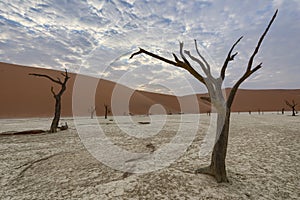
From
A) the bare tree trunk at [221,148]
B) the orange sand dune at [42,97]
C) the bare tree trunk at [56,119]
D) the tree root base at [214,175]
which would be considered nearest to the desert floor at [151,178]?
the tree root base at [214,175]

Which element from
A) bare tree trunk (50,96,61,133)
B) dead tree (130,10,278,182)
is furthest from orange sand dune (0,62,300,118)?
dead tree (130,10,278,182)

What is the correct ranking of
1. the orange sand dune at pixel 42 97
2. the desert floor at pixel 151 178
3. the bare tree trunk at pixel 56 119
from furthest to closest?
the orange sand dune at pixel 42 97, the bare tree trunk at pixel 56 119, the desert floor at pixel 151 178

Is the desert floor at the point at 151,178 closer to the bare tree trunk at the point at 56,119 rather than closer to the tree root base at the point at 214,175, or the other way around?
the tree root base at the point at 214,175

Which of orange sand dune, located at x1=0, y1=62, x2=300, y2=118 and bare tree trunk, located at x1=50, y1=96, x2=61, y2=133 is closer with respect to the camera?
bare tree trunk, located at x1=50, y1=96, x2=61, y2=133

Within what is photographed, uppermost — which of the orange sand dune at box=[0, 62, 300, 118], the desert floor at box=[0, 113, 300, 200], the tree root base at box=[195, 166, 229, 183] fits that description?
the orange sand dune at box=[0, 62, 300, 118]

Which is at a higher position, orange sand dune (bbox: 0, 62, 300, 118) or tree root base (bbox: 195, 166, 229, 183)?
orange sand dune (bbox: 0, 62, 300, 118)

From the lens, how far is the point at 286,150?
8500mm

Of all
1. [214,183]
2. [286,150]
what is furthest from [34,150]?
[286,150]

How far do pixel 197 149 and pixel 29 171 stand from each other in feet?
22.1

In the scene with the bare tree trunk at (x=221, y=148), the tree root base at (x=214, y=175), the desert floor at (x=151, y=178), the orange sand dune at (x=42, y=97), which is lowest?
the desert floor at (x=151, y=178)

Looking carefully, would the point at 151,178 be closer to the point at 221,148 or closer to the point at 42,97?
the point at 221,148

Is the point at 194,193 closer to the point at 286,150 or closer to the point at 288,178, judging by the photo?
the point at 288,178

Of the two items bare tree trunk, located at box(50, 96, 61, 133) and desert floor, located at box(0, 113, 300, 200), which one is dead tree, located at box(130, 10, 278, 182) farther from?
bare tree trunk, located at box(50, 96, 61, 133)

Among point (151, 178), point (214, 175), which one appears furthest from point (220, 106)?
point (151, 178)
